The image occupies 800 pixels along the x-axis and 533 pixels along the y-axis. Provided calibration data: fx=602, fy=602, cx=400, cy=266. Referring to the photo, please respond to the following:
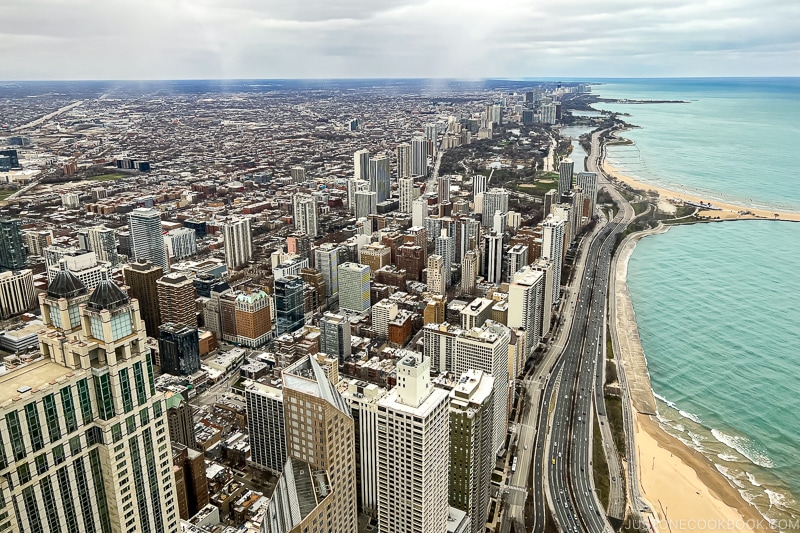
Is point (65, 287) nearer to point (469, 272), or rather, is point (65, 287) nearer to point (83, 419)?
point (83, 419)

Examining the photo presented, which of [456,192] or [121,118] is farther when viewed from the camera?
[121,118]

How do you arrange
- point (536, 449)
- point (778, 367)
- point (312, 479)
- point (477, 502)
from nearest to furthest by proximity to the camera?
point (312, 479)
point (477, 502)
point (536, 449)
point (778, 367)

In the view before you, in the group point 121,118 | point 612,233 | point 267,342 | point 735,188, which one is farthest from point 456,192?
point 121,118

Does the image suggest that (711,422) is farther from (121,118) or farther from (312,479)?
(121,118)

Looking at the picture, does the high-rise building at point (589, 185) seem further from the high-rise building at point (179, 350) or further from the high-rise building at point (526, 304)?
the high-rise building at point (179, 350)

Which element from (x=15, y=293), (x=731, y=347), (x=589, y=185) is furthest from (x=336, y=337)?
(x=589, y=185)

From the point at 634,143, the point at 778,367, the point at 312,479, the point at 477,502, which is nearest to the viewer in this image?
the point at 312,479

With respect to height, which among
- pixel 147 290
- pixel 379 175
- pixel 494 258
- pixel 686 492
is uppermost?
pixel 379 175
